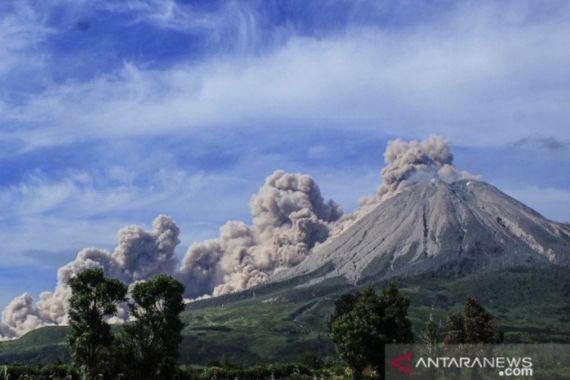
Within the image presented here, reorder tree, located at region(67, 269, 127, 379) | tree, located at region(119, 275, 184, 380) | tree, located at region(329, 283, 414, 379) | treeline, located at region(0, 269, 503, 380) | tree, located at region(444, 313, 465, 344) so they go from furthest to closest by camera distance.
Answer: tree, located at region(444, 313, 465, 344) < tree, located at region(329, 283, 414, 379) < tree, located at region(119, 275, 184, 380) < treeline, located at region(0, 269, 503, 380) < tree, located at region(67, 269, 127, 379)

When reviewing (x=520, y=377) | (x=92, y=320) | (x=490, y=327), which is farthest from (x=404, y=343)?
(x=92, y=320)

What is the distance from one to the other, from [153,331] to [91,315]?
26.0ft

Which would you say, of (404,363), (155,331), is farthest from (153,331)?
(404,363)

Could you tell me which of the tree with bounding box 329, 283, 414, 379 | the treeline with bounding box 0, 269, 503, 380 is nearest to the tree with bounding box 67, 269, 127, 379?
the treeline with bounding box 0, 269, 503, 380

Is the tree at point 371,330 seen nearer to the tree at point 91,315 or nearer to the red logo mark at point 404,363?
the red logo mark at point 404,363

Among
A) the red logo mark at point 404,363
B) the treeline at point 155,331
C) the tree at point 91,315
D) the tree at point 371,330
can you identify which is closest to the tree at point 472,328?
the treeline at point 155,331

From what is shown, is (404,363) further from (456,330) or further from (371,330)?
(456,330)

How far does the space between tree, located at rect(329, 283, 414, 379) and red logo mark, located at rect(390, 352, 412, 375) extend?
3013 mm

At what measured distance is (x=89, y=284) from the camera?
277 feet

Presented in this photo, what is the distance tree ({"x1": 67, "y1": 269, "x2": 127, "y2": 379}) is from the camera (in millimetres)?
81625

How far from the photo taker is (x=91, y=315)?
83.2 m

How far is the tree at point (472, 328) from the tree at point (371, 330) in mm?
7350

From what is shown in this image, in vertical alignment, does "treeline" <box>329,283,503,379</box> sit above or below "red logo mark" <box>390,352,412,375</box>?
above

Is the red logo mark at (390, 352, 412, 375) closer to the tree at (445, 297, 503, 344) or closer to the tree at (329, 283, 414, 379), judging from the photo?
the tree at (329, 283, 414, 379)
